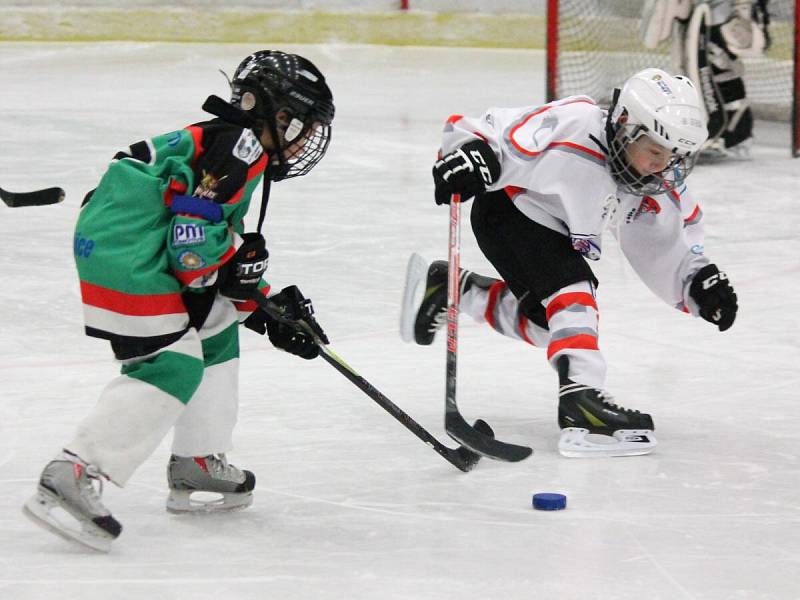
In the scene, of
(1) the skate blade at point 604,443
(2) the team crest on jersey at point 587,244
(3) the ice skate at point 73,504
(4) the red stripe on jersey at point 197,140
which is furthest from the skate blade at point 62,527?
(2) the team crest on jersey at point 587,244

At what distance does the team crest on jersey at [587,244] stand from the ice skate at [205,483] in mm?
831

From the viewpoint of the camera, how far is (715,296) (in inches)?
118

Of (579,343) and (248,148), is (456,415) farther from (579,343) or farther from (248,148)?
(248,148)

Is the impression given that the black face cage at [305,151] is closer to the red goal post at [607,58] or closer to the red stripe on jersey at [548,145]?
the red stripe on jersey at [548,145]

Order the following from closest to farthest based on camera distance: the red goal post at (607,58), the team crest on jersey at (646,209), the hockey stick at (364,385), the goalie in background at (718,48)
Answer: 1. the hockey stick at (364,385)
2. the team crest on jersey at (646,209)
3. the goalie in background at (718,48)
4. the red goal post at (607,58)

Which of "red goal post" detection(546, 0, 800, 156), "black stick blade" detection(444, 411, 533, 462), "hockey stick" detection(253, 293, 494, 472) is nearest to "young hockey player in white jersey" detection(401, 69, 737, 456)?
"black stick blade" detection(444, 411, 533, 462)

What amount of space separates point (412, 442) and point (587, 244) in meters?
0.52

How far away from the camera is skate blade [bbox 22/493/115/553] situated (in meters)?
2.10

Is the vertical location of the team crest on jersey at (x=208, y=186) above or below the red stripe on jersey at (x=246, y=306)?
above

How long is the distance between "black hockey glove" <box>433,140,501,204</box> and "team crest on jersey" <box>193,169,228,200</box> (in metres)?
0.71

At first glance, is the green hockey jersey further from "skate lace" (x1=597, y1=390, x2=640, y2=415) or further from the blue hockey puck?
"skate lace" (x1=597, y1=390, x2=640, y2=415)

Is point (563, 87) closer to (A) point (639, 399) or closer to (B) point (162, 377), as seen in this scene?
(A) point (639, 399)

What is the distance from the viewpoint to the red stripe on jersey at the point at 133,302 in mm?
2145

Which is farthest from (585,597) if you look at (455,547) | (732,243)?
(732,243)
